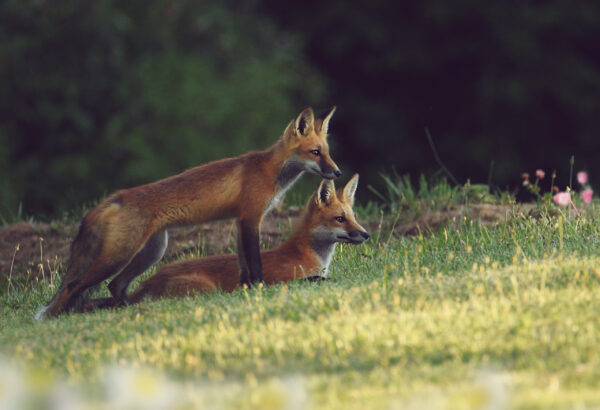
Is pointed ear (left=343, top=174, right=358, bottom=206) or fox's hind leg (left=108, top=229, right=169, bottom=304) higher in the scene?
pointed ear (left=343, top=174, right=358, bottom=206)

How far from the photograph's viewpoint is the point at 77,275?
8.26 meters

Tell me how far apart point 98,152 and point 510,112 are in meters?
8.79

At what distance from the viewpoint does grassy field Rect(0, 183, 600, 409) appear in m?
4.82

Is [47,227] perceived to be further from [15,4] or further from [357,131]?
[357,131]

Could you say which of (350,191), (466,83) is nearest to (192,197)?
(350,191)

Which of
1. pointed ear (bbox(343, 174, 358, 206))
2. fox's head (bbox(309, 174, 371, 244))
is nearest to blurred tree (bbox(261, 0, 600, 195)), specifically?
pointed ear (bbox(343, 174, 358, 206))

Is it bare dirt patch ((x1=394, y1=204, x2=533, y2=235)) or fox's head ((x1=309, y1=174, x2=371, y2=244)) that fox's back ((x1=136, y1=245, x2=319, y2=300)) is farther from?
bare dirt patch ((x1=394, y1=204, x2=533, y2=235))

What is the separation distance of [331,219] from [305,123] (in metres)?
0.89

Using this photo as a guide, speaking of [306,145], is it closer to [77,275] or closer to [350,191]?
[350,191]

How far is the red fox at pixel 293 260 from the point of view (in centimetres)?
830

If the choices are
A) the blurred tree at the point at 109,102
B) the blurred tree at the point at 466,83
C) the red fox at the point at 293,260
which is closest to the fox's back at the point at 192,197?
the red fox at the point at 293,260

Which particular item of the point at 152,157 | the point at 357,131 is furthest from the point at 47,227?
the point at 357,131

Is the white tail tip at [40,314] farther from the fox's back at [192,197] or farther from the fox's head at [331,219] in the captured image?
the fox's head at [331,219]

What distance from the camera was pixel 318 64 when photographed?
24.2m
